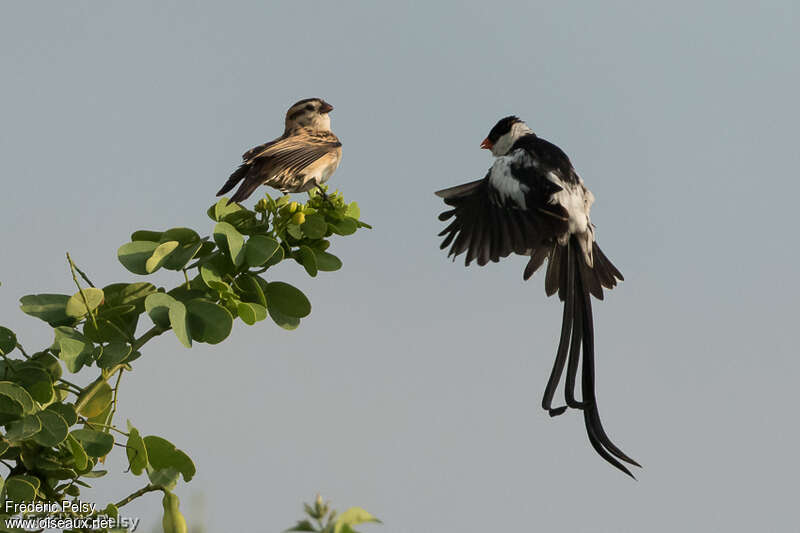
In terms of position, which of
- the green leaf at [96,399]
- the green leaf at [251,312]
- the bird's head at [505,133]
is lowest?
the green leaf at [96,399]

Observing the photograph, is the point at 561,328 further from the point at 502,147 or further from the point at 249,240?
the point at 249,240

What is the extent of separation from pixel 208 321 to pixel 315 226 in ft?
1.24

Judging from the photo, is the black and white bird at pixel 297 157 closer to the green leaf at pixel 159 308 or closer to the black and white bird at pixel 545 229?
the black and white bird at pixel 545 229

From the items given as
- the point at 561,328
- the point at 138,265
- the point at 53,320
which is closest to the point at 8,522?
the point at 53,320

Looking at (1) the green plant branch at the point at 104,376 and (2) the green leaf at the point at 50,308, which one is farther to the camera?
(2) the green leaf at the point at 50,308

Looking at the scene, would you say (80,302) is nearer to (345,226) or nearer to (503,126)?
(345,226)

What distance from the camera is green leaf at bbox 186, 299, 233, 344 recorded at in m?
1.99

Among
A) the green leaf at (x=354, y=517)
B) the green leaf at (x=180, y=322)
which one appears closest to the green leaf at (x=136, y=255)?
the green leaf at (x=180, y=322)

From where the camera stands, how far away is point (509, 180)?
3486 mm

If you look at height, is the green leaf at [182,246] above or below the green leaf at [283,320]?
above

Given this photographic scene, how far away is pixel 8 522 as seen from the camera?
1.75 meters

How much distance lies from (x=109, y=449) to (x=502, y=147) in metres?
2.58

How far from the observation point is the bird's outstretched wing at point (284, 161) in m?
2.97

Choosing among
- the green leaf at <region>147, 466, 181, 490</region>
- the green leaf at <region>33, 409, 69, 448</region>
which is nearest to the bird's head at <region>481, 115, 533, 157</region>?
the green leaf at <region>147, 466, 181, 490</region>
